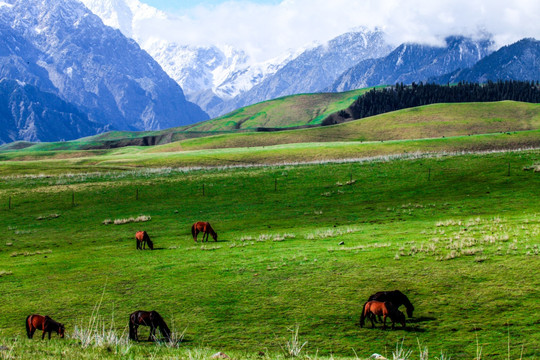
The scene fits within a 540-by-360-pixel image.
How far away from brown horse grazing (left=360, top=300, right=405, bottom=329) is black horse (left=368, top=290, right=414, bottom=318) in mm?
463

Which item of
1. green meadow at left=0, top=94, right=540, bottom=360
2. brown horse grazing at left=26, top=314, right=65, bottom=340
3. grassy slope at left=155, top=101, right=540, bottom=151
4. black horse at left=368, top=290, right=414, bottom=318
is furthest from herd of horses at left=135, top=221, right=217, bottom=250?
grassy slope at left=155, top=101, right=540, bottom=151

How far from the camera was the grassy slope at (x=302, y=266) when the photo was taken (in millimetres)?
15102

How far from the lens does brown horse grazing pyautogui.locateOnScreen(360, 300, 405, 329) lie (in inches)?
591

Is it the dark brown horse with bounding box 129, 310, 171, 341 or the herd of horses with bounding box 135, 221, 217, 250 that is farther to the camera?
the herd of horses with bounding box 135, 221, 217, 250

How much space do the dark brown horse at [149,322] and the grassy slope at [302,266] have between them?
2.94 feet

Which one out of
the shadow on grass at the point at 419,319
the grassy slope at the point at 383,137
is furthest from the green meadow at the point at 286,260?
A: the grassy slope at the point at 383,137

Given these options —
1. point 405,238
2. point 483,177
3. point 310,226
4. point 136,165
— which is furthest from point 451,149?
point 405,238

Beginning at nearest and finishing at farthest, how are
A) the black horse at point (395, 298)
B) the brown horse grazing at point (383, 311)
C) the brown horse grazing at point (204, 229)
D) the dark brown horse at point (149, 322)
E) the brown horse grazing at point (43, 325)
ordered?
the dark brown horse at point (149, 322) < the brown horse grazing at point (43, 325) < the brown horse grazing at point (383, 311) < the black horse at point (395, 298) < the brown horse grazing at point (204, 229)

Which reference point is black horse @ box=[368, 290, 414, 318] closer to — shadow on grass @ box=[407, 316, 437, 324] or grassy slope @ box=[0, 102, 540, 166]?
shadow on grass @ box=[407, 316, 437, 324]

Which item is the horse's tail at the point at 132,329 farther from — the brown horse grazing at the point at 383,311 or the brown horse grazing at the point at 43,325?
the brown horse grazing at the point at 383,311

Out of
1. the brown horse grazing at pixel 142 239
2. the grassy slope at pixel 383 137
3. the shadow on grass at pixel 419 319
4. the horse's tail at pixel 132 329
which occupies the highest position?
the grassy slope at pixel 383 137

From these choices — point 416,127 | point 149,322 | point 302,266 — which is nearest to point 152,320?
Result: point 149,322

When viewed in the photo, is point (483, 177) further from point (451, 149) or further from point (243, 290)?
point (451, 149)

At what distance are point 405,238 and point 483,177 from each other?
105 ft
